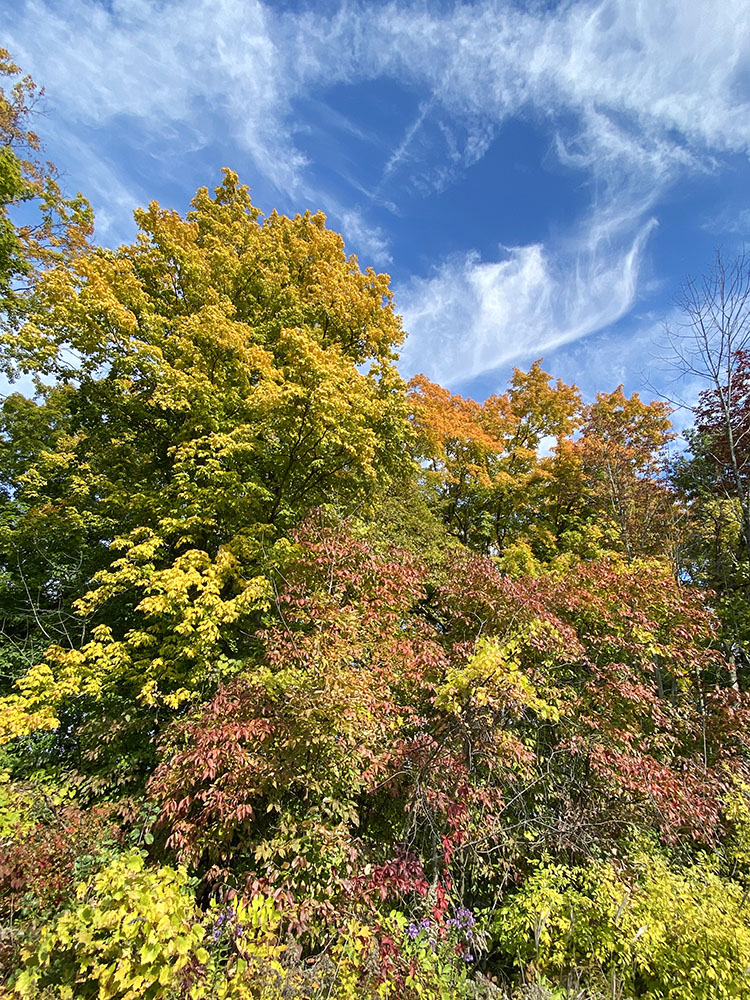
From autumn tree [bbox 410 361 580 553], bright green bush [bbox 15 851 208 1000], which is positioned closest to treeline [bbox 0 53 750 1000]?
bright green bush [bbox 15 851 208 1000]

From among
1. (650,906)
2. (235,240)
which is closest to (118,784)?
(650,906)

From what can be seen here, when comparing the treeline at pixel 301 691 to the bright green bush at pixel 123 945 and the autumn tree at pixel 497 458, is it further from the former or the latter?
the autumn tree at pixel 497 458

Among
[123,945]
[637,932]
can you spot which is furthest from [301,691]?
[637,932]

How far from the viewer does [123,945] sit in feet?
7.81

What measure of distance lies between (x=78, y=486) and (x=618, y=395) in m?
14.1

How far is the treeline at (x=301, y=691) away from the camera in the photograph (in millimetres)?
3268

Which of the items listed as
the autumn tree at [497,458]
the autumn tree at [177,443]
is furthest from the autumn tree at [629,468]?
the autumn tree at [177,443]

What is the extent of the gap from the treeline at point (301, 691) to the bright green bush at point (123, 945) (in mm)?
22

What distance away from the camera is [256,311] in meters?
8.25

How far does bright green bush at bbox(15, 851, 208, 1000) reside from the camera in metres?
2.29

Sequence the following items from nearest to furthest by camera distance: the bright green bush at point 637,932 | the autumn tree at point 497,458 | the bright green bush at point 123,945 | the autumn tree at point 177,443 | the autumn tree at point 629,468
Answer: the bright green bush at point 123,945
the bright green bush at point 637,932
the autumn tree at point 177,443
the autumn tree at point 629,468
the autumn tree at point 497,458

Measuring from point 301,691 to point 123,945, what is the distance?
6.43ft

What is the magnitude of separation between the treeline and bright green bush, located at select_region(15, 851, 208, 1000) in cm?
2

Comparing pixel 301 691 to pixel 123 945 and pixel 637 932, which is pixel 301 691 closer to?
pixel 123 945
